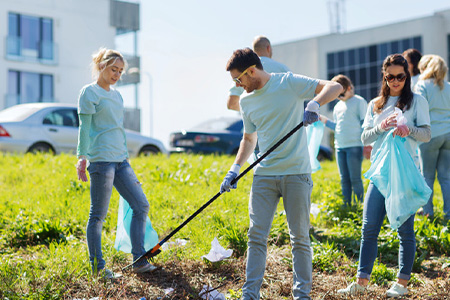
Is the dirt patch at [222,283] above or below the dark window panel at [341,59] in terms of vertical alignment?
below

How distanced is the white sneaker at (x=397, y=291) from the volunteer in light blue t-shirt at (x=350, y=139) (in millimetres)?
2482

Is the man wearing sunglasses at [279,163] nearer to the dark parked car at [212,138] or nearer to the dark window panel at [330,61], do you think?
the dark parked car at [212,138]

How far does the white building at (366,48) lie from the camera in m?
34.1

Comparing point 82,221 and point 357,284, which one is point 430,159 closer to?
point 357,284

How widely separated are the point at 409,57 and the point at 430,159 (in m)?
1.14

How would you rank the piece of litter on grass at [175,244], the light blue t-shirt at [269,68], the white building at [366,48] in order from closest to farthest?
the light blue t-shirt at [269,68]
the piece of litter on grass at [175,244]
the white building at [366,48]

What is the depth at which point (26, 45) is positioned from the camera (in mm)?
27484

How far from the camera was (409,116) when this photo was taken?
166 inches

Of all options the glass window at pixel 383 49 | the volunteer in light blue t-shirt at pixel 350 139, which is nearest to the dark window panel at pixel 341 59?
the glass window at pixel 383 49

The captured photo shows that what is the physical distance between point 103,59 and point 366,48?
109 ft

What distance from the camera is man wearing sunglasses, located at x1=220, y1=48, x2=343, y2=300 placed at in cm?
382

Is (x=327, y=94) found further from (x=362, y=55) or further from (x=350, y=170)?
(x=362, y=55)

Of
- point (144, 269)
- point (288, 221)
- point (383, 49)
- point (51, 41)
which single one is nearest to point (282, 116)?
point (288, 221)

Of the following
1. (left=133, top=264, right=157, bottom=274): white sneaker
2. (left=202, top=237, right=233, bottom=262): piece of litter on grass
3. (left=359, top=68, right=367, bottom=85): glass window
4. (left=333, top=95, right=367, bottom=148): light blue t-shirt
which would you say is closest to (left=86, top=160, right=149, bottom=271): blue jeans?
(left=133, top=264, right=157, bottom=274): white sneaker
